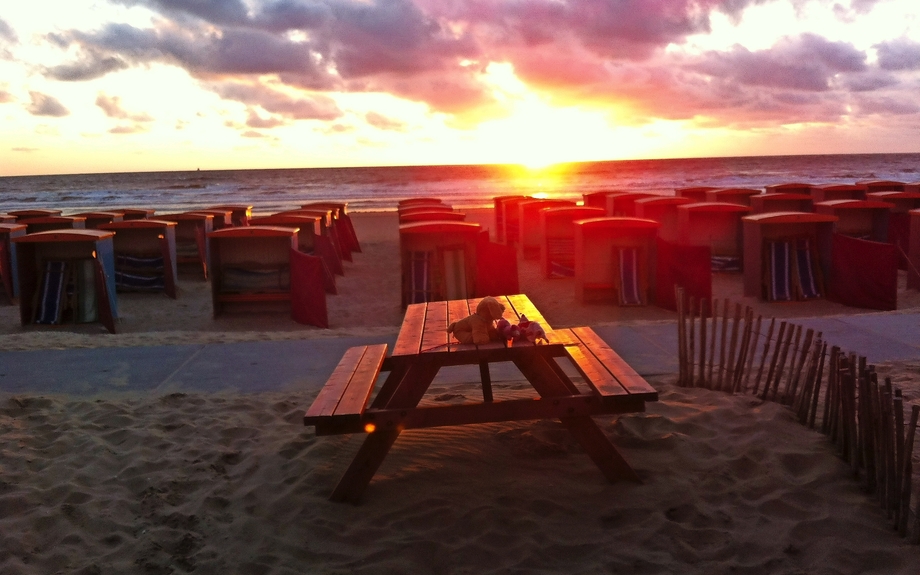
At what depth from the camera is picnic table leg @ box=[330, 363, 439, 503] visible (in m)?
4.00

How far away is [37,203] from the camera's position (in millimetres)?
59938

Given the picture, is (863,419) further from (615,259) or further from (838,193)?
(838,193)

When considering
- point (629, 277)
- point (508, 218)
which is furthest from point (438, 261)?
point (508, 218)

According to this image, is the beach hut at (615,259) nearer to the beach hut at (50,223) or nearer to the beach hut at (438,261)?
the beach hut at (438,261)

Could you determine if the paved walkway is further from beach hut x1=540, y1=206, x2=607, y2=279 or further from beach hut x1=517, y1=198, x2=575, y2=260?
beach hut x1=517, y1=198, x2=575, y2=260

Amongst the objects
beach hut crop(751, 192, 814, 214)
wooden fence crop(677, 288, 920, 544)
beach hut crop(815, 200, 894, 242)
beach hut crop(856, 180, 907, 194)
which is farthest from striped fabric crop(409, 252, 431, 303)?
beach hut crop(856, 180, 907, 194)

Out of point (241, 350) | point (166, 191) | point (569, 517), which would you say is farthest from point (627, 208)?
point (166, 191)

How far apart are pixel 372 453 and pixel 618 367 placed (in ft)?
Answer: 4.60

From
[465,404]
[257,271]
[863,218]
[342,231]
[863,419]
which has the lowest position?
[863,419]

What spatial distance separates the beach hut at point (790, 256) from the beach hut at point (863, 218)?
6.19 ft

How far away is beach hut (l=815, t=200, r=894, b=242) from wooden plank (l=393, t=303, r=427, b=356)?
1045cm

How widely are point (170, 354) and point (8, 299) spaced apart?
7647 millimetres

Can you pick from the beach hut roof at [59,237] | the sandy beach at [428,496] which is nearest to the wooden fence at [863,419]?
the sandy beach at [428,496]

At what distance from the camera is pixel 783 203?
16.2 metres
